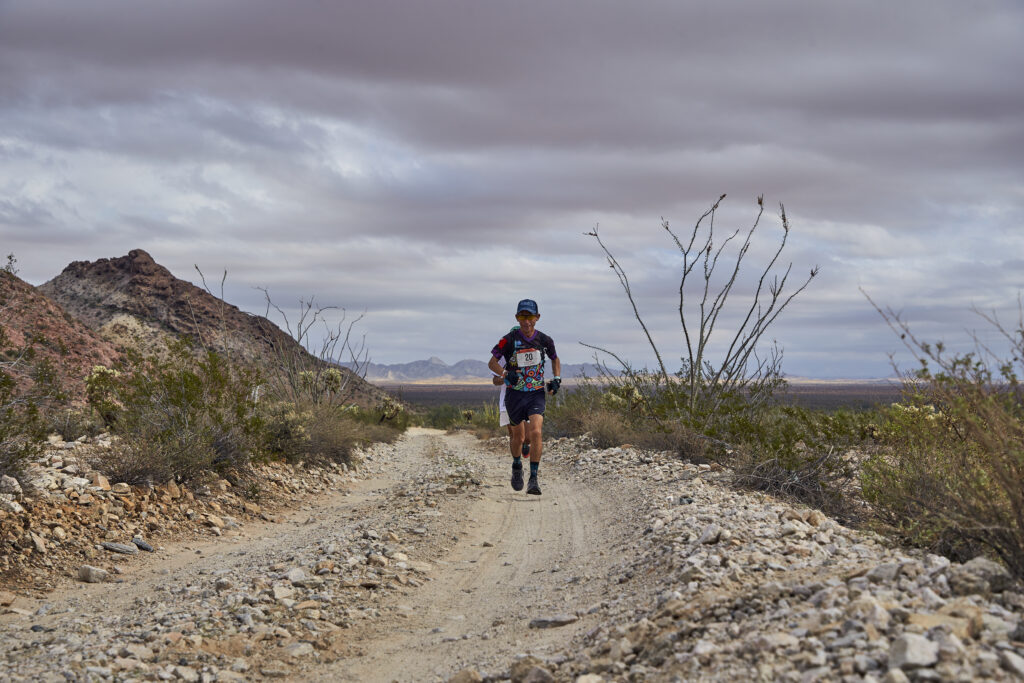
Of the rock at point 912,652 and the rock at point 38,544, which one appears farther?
the rock at point 38,544

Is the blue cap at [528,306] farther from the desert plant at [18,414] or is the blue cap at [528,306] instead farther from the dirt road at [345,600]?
the desert plant at [18,414]

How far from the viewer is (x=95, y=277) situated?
61969 mm

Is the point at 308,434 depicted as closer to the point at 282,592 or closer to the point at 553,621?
the point at 282,592

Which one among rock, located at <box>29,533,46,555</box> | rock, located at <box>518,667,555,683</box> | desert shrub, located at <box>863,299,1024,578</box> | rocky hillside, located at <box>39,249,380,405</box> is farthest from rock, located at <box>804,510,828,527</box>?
rocky hillside, located at <box>39,249,380,405</box>

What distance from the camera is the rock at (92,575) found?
24.8 feet

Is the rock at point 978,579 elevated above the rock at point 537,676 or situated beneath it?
elevated above

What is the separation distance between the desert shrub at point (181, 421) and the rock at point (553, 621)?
260 inches

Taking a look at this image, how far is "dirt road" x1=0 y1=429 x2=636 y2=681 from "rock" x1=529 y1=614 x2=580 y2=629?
0.08 ft

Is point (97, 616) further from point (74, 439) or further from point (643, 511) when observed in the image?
point (74, 439)

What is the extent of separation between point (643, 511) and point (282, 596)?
4098 mm

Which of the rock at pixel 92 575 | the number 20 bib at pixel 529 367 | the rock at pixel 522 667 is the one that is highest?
the number 20 bib at pixel 529 367

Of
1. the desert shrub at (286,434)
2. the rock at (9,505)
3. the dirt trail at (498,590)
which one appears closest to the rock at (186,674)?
the dirt trail at (498,590)

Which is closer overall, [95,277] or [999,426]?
[999,426]

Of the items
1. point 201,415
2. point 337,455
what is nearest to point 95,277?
point 337,455
